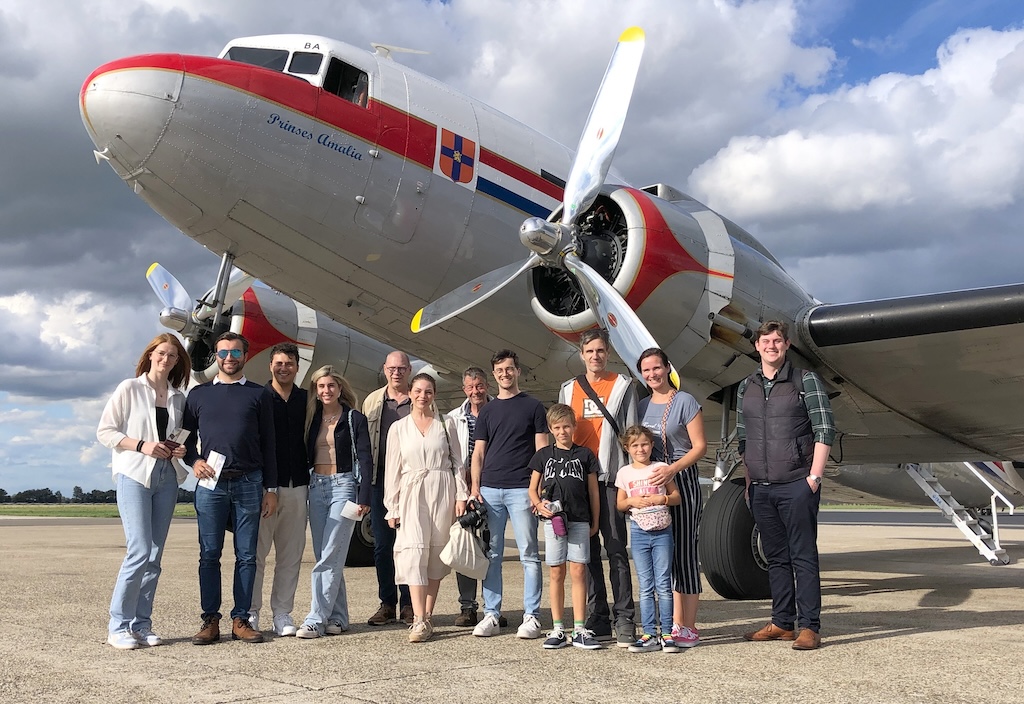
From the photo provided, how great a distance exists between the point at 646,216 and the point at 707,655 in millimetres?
4304

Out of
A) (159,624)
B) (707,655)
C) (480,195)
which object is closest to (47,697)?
(159,624)

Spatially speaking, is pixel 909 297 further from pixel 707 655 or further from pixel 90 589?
pixel 90 589

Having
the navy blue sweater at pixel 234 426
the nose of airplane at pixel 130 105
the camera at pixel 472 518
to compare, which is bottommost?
the camera at pixel 472 518

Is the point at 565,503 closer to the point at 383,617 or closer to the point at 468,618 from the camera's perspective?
the point at 468,618

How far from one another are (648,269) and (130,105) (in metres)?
4.65

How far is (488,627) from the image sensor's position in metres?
5.54

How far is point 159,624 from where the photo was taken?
6.02 m

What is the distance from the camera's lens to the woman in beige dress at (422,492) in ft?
18.3

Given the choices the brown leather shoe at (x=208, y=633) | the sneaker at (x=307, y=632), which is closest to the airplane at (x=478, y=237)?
the sneaker at (x=307, y=632)

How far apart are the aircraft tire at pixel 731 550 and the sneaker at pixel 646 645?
132 inches

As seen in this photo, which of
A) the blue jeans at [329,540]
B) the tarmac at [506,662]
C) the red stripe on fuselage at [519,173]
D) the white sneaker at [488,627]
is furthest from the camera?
the red stripe on fuselage at [519,173]

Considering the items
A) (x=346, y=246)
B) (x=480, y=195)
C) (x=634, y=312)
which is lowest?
(x=634, y=312)

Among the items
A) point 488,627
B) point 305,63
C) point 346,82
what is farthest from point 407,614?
point 305,63

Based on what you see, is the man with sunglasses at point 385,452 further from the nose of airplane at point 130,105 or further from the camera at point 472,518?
the nose of airplane at point 130,105
